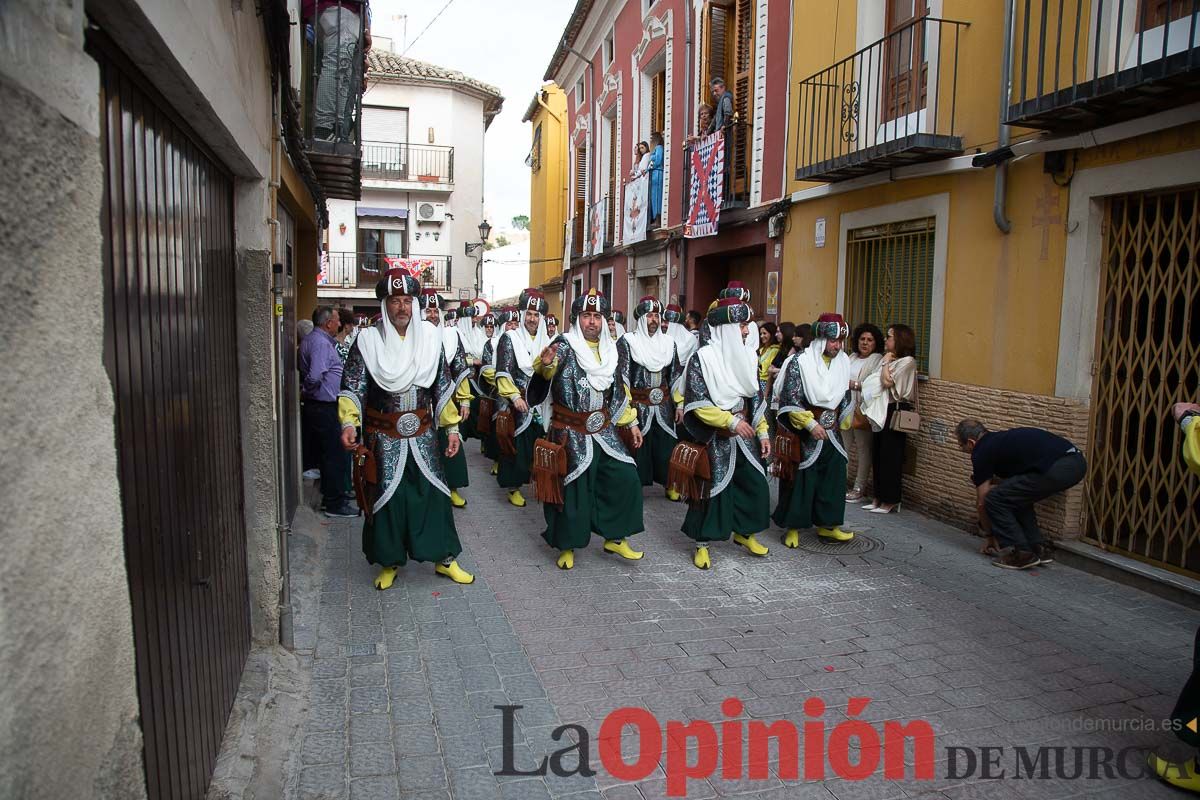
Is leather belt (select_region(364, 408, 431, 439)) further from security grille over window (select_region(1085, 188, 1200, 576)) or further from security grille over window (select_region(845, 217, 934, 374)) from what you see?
security grille over window (select_region(845, 217, 934, 374))

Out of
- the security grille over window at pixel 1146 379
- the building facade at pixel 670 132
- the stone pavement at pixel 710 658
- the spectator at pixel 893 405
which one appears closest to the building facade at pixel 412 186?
the building facade at pixel 670 132

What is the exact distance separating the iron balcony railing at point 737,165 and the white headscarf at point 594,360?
623cm

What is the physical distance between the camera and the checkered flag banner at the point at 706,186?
38.4ft

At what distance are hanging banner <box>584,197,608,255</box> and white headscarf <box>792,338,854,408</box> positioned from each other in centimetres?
1246

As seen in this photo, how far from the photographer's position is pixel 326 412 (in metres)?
7.39

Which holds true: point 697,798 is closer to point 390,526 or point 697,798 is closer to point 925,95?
point 390,526

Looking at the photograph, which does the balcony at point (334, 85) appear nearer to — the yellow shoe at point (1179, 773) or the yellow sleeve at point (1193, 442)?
the yellow sleeve at point (1193, 442)

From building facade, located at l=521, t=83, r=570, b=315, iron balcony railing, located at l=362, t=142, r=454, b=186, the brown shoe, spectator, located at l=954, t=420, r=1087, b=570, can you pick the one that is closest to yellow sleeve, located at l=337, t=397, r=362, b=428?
spectator, located at l=954, t=420, r=1087, b=570

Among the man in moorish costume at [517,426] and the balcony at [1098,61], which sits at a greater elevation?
the balcony at [1098,61]

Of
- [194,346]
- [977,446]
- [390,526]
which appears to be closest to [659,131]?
[977,446]

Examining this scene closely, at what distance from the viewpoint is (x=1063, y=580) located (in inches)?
227

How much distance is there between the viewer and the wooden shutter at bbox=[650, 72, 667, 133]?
15883 millimetres

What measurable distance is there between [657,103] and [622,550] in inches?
474

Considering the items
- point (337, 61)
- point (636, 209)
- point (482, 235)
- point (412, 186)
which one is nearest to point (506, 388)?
point (337, 61)
